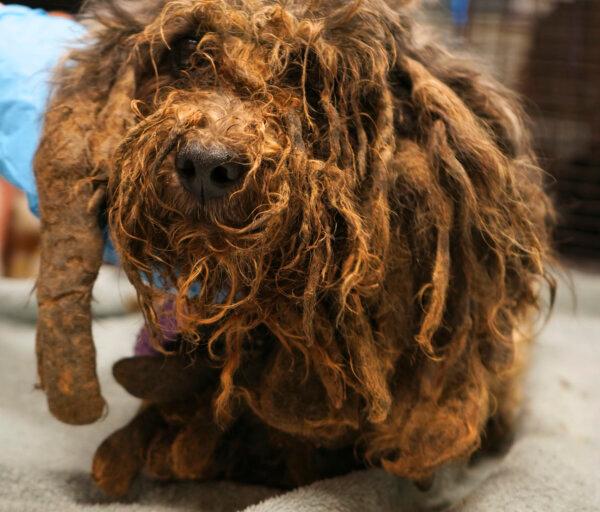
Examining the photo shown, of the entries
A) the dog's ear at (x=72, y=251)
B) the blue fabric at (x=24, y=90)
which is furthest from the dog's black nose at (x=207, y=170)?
the blue fabric at (x=24, y=90)

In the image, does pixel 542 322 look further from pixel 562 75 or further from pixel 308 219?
pixel 308 219

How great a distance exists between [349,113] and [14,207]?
1.57m

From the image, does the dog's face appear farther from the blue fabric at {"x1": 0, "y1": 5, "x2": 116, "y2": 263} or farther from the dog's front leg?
the blue fabric at {"x1": 0, "y1": 5, "x2": 116, "y2": 263}

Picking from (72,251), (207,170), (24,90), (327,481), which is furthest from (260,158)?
(24,90)

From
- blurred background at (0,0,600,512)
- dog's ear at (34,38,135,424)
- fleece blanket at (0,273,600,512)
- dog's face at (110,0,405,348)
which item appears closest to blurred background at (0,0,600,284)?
blurred background at (0,0,600,512)

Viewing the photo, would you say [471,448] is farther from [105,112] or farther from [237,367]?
[105,112]

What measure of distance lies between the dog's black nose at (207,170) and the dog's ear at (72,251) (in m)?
0.16

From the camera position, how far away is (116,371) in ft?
3.84

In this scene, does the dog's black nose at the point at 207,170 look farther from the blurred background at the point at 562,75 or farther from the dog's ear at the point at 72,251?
the blurred background at the point at 562,75

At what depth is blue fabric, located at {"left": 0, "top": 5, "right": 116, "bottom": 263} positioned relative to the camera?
4.45 ft

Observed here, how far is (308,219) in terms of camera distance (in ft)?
3.13

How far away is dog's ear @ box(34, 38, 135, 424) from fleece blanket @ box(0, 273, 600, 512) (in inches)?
8.3

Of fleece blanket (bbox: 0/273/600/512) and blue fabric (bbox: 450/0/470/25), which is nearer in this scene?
fleece blanket (bbox: 0/273/600/512)

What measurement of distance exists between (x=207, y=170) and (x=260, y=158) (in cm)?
6
